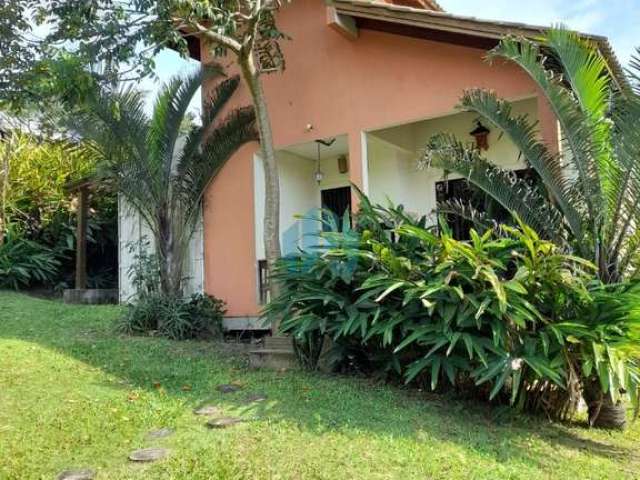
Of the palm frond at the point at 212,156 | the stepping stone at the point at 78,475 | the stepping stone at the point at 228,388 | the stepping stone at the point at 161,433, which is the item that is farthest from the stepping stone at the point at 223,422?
the palm frond at the point at 212,156

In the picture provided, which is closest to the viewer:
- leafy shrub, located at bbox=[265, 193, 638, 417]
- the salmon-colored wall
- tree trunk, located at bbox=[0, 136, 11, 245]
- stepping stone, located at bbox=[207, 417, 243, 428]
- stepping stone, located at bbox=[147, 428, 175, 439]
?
stepping stone, located at bbox=[147, 428, 175, 439]

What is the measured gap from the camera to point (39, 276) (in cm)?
1441

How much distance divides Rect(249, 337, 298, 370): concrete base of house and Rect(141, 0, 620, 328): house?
2333 millimetres

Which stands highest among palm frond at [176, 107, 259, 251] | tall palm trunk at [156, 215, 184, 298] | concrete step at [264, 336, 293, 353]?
palm frond at [176, 107, 259, 251]

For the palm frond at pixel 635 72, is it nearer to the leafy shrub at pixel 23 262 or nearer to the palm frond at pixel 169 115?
the palm frond at pixel 169 115

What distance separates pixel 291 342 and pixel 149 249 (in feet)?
18.5

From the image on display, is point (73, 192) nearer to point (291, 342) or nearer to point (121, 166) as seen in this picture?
point (121, 166)

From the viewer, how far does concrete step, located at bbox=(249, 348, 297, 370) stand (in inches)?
274

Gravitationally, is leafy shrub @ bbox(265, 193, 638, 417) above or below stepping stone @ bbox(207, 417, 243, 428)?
above

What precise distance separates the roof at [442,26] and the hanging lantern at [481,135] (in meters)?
2.31

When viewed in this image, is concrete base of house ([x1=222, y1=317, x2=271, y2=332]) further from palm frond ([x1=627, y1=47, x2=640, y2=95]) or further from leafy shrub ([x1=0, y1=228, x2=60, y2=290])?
leafy shrub ([x1=0, y1=228, x2=60, y2=290])

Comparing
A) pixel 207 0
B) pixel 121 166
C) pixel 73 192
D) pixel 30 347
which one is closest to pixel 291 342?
pixel 30 347

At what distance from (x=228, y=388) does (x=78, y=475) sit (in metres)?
2.19

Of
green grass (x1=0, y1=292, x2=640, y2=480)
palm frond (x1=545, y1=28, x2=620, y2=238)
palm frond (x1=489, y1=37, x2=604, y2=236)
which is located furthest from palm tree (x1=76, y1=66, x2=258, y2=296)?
palm frond (x1=545, y1=28, x2=620, y2=238)
